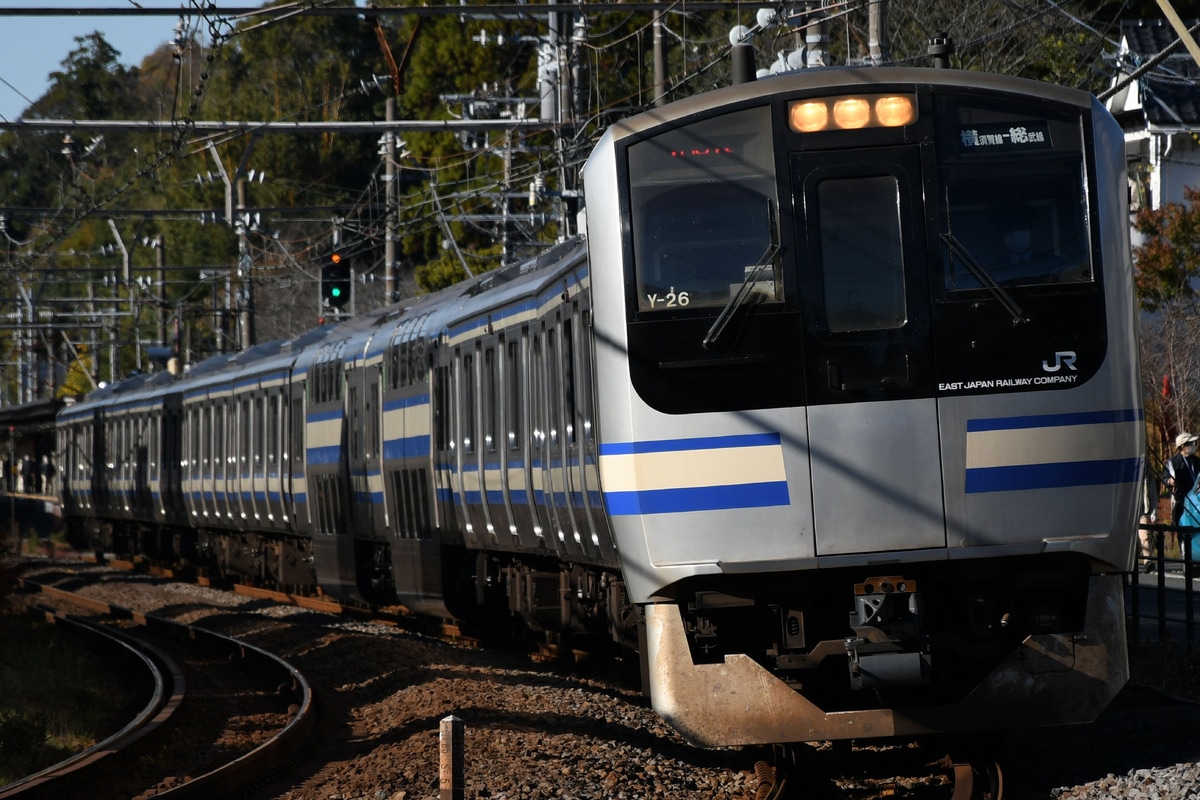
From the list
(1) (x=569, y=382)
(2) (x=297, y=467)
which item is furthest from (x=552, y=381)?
(2) (x=297, y=467)

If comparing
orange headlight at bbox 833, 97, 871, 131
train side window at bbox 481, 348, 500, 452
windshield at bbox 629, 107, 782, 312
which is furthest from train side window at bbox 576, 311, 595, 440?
train side window at bbox 481, 348, 500, 452

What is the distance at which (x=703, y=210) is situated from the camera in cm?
773

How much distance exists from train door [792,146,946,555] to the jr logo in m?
0.51

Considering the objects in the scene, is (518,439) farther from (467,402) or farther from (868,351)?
(868,351)

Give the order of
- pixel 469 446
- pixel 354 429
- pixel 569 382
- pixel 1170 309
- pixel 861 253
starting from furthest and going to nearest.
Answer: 1. pixel 1170 309
2. pixel 354 429
3. pixel 469 446
4. pixel 569 382
5. pixel 861 253

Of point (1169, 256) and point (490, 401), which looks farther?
point (1169, 256)

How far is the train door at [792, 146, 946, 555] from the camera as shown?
7457 mm

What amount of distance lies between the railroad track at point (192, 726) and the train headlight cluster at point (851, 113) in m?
4.87

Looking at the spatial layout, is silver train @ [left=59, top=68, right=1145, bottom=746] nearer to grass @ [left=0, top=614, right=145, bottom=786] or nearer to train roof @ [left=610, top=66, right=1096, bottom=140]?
train roof @ [left=610, top=66, right=1096, bottom=140]

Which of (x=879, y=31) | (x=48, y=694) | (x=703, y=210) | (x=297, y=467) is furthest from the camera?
(x=297, y=467)

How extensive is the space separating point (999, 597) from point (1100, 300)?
138 centimetres

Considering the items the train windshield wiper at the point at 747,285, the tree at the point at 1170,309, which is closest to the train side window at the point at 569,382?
the train windshield wiper at the point at 747,285

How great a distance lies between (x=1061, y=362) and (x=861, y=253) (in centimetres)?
98

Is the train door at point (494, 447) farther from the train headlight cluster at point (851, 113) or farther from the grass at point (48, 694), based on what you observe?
the train headlight cluster at point (851, 113)
